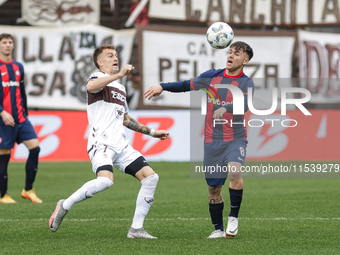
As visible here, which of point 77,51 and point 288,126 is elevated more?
point 77,51

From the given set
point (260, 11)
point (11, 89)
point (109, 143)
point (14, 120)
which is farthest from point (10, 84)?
point (260, 11)

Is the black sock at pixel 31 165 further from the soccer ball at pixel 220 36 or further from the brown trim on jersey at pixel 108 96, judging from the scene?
the soccer ball at pixel 220 36

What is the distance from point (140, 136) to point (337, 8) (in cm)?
706

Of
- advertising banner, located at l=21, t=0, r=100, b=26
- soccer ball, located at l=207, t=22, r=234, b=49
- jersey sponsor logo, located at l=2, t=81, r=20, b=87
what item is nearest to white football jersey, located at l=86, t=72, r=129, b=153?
soccer ball, located at l=207, t=22, r=234, b=49

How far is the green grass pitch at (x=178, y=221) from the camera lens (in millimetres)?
5215

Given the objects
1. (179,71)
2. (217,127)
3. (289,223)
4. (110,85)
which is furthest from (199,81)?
(179,71)

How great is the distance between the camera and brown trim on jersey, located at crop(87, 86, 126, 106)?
225 inches

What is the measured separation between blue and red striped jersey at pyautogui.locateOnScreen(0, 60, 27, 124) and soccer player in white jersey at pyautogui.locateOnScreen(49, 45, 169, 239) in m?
3.15

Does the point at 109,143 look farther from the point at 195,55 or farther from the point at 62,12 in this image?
the point at 62,12

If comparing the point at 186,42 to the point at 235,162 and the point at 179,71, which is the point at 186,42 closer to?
the point at 179,71

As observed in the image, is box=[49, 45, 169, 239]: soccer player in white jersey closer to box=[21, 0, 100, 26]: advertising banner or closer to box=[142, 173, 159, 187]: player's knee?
box=[142, 173, 159, 187]: player's knee

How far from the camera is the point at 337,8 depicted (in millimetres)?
16984

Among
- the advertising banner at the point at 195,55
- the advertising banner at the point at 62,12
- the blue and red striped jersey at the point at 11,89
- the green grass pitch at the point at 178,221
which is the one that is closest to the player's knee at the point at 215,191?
the green grass pitch at the point at 178,221

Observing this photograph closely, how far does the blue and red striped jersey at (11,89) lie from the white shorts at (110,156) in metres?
3.36
